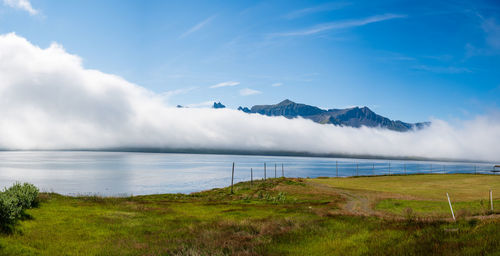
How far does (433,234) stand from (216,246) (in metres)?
10.3

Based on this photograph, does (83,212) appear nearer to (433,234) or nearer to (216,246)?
(216,246)

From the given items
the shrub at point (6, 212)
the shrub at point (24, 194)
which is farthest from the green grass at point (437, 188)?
the shrub at point (6, 212)

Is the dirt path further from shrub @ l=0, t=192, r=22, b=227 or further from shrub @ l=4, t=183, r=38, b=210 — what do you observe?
shrub @ l=4, t=183, r=38, b=210

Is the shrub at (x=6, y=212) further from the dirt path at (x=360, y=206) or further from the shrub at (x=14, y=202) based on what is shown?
the dirt path at (x=360, y=206)

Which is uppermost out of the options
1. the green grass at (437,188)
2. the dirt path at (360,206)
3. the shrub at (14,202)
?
the shrub at (14,202)

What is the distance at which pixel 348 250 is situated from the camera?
13.8m

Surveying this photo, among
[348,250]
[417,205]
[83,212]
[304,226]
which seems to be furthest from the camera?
[417,205]

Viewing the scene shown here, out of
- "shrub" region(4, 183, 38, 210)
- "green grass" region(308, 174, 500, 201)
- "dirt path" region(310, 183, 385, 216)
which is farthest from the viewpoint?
"green grass" region(308, 174, 500, 201)

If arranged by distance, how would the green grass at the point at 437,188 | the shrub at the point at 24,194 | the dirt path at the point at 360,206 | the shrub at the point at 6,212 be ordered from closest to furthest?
the shrub at the point at 6,212 < the shrub at the point at 24,194 < the dirt path at the point at 360,206 < the green grass at the point at 437,188

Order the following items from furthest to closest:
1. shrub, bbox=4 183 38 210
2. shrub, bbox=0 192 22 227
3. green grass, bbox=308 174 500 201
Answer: green grass, bbox=308 174 500 201 → shrub, bbox=4 183 38 210 → shrub, bbox=0 192 22 227

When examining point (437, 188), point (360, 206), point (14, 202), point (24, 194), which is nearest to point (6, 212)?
point (14, 202)

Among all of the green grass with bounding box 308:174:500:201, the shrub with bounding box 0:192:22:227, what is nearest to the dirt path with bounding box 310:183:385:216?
the green grass with bounding box 308:174:500:201

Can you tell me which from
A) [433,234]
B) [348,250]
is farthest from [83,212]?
[433,234]

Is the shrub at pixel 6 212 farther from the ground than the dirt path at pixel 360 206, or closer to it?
farther from the ground
